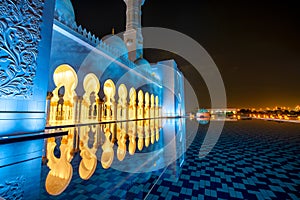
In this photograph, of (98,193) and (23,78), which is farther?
(23,78)

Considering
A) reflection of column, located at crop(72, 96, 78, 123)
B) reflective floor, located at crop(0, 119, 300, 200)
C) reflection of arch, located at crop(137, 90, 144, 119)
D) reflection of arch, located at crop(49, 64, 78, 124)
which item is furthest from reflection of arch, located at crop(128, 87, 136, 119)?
reflective floor, located at crop(0, 119, 300, 200)

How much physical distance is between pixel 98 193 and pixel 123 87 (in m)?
8.52

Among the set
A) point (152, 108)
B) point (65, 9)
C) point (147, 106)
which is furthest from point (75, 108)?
point (152, 108)

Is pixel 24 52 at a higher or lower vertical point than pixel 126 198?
higher

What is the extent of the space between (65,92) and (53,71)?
1.67m

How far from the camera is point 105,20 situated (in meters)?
12.8

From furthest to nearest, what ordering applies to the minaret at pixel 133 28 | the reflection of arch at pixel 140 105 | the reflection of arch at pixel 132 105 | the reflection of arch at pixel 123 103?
the minaret at pixel 133 28
the reflection of arch at pixel 140 105
the reflection of arch at pixel 132 105
the reflection of arch at pixel 123 103

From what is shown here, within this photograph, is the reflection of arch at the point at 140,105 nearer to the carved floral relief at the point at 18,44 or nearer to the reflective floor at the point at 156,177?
the carved floral relief at the point at 18,44

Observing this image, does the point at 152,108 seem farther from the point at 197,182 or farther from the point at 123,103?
the point at 197,182

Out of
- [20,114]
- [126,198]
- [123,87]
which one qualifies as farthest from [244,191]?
A: [123,87]

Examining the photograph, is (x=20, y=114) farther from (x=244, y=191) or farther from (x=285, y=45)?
(x=285, y=45)

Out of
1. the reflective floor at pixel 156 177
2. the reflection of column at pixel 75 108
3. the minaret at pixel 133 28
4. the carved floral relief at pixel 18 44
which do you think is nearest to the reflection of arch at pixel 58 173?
the reflective floor at pixel 156 177

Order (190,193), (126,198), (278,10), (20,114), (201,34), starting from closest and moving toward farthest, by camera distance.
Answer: (126,198) < (190,193) < (20,114) < (278,10) < (201,34)

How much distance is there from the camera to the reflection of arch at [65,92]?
5.92 meters
